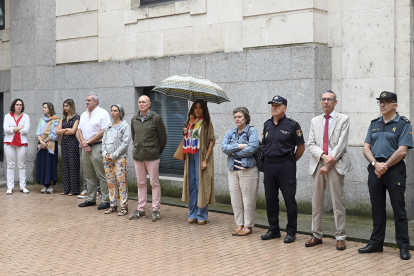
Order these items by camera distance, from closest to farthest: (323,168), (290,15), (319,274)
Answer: (319,274) → (323,168) → (290,15)

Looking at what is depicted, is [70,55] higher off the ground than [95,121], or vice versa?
[70,55]

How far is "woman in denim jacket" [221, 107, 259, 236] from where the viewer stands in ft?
27.1

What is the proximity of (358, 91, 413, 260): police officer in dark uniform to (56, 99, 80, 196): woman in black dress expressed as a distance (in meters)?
6.70

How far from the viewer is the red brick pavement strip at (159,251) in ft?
21.4

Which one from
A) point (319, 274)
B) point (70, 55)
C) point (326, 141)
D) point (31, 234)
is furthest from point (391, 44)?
point (70, 55)

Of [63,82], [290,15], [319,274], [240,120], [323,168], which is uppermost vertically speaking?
[290,15]

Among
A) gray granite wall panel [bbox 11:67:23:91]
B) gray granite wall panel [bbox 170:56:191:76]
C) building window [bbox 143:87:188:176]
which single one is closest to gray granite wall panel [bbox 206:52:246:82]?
gray granite wall panel [bbox 170:56:191:76]

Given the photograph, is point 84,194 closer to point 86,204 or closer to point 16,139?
point 86,204

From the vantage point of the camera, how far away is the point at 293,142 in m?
7.87

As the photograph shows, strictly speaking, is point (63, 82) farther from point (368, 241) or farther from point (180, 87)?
point (368, 241)

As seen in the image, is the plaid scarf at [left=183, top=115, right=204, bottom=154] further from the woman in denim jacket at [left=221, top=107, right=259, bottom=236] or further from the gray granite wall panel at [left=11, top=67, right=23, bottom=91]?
the gray granite wall panel at [left=11, top=67, right=23, bottom=91]

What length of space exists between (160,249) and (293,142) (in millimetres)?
2313

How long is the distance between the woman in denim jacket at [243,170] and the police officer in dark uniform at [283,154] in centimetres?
29

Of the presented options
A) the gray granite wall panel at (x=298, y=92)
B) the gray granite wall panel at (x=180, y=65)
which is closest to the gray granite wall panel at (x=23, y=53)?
the gray granite wall panel at (x=180, y=65)
